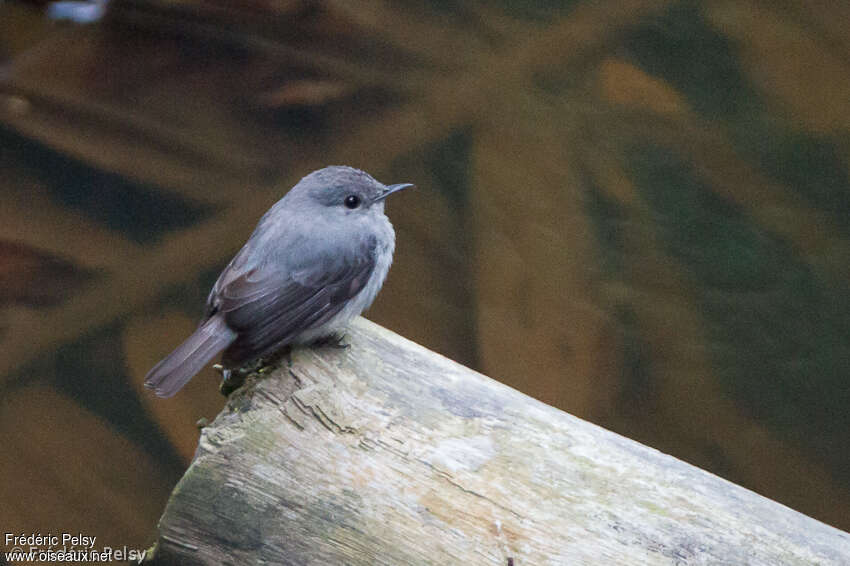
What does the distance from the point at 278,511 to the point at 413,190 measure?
2605mm

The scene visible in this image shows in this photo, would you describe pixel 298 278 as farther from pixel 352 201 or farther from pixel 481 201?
pixel 481 201

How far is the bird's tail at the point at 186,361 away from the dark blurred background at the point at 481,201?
1671 millimetres

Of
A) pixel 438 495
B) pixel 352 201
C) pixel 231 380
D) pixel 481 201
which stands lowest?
pixel 231 380

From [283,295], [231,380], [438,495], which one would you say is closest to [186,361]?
[231,380]

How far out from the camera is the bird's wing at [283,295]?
2.43m

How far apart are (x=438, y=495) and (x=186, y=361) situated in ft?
2.64

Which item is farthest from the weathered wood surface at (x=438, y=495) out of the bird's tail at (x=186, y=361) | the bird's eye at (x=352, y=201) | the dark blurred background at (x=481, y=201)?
the dark blurred background at (x=481, y=201)

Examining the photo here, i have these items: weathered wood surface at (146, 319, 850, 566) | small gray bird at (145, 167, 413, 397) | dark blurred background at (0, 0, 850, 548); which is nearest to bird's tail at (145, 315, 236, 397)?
small gray bird at (145, 167, 413, 397)

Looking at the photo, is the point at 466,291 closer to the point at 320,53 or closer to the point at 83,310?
the point at 320,53

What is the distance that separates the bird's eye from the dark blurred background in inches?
55.4

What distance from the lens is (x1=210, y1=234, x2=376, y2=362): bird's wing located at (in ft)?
7.96

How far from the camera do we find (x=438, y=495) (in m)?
2.03

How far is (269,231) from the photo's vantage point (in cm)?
275

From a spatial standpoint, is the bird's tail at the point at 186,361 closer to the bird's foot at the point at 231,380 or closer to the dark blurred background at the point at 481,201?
the bird's foot at the point at 231,380
